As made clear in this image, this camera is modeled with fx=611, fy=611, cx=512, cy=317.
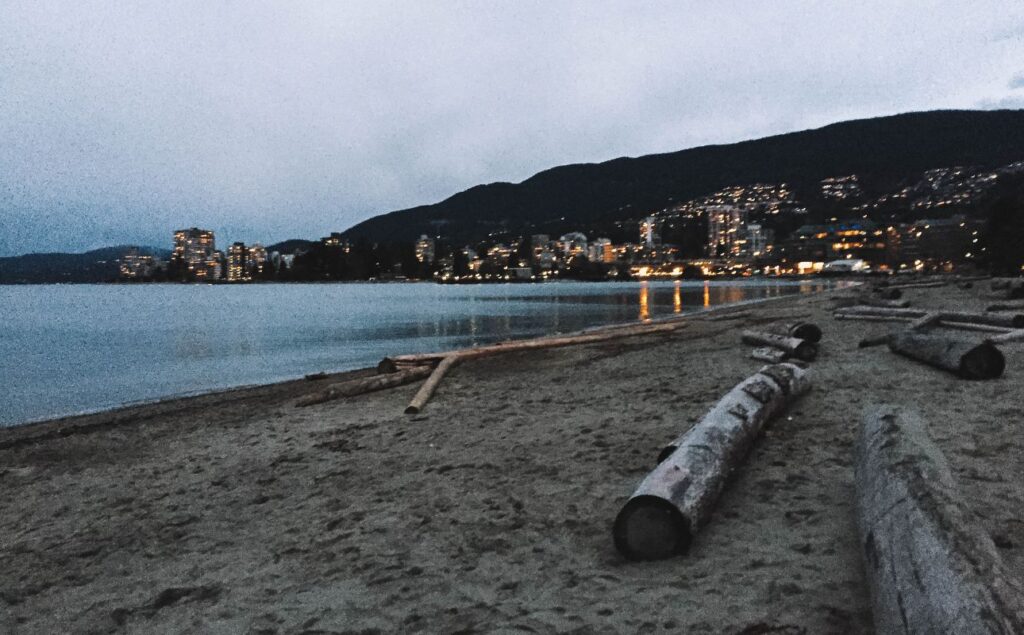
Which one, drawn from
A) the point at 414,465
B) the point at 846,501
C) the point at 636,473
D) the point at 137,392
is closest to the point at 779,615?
the point at 846,501

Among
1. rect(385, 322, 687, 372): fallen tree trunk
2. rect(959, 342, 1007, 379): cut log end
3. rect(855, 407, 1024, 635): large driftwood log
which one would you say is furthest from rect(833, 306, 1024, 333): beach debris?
rect(855, 407, 1024, 635): large driftwood log

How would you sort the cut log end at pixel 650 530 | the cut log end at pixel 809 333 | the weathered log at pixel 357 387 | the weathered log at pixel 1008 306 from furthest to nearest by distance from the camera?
the weathered log at pixel 1008 306, the cut log end at pixel 809 333, the weathered log at pixel 357 387, the cut log end at pixel 650 530

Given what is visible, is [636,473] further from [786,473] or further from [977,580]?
[977,580]

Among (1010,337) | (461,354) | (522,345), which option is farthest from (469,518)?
(522,345)

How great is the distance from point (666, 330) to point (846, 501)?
19867mm

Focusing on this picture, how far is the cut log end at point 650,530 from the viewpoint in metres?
4.19

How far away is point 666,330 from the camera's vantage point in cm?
2438

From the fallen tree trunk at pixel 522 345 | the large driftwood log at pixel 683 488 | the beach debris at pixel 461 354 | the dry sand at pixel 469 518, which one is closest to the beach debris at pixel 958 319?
the dry sand at pixel 469 518

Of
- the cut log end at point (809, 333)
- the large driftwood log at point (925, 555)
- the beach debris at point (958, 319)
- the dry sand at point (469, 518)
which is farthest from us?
the cut log end at point (809, 333)

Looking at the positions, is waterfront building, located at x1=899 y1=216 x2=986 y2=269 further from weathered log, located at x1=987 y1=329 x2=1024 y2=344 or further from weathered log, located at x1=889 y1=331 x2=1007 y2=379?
weathered log, located at x1=889 y1=331 x2=1007 y2=379

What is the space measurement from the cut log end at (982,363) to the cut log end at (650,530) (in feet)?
Result: 23.6

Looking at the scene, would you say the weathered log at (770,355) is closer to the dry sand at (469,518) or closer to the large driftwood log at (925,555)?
the dry sand at (469,518)

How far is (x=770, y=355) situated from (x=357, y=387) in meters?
8.93

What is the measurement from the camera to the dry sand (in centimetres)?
378
